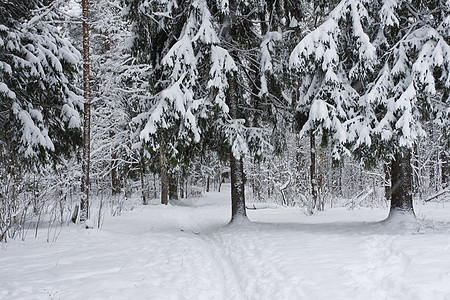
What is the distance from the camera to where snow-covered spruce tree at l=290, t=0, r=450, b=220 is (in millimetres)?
7133

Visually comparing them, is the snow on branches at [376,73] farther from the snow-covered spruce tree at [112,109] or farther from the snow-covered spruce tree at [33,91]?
the snow-covered spruce tree at [112,109]

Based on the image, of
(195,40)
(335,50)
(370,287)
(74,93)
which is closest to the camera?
(370,287)

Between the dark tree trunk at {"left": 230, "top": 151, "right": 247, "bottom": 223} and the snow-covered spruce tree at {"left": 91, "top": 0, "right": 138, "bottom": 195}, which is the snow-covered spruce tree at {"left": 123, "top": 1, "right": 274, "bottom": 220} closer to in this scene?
the dark tree trunk at {"left": 230, "top": 151, "right": 247, "bottom": 223}

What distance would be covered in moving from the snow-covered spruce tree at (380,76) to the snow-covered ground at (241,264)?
7.40 feet

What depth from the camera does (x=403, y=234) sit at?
7234 mm

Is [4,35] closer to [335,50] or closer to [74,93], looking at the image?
[74,93]

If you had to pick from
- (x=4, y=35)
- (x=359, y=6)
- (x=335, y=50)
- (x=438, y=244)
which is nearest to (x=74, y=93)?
(x=4, y=35)

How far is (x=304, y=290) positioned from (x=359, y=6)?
6.65m

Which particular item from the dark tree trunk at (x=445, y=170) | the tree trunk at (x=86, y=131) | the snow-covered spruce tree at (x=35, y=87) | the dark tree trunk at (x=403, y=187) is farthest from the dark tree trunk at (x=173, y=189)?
the dark tree trunk at (x=445, y=170)

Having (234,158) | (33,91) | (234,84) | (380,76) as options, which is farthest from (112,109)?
(380,76)

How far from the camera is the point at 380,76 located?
7.84 m

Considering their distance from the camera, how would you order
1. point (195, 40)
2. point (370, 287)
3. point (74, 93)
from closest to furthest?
point (370, 287) → point (195, 40) → point (74, 93)

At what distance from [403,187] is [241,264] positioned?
17.2 feet

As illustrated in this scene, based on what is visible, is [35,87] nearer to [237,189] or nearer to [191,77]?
[191,77]
